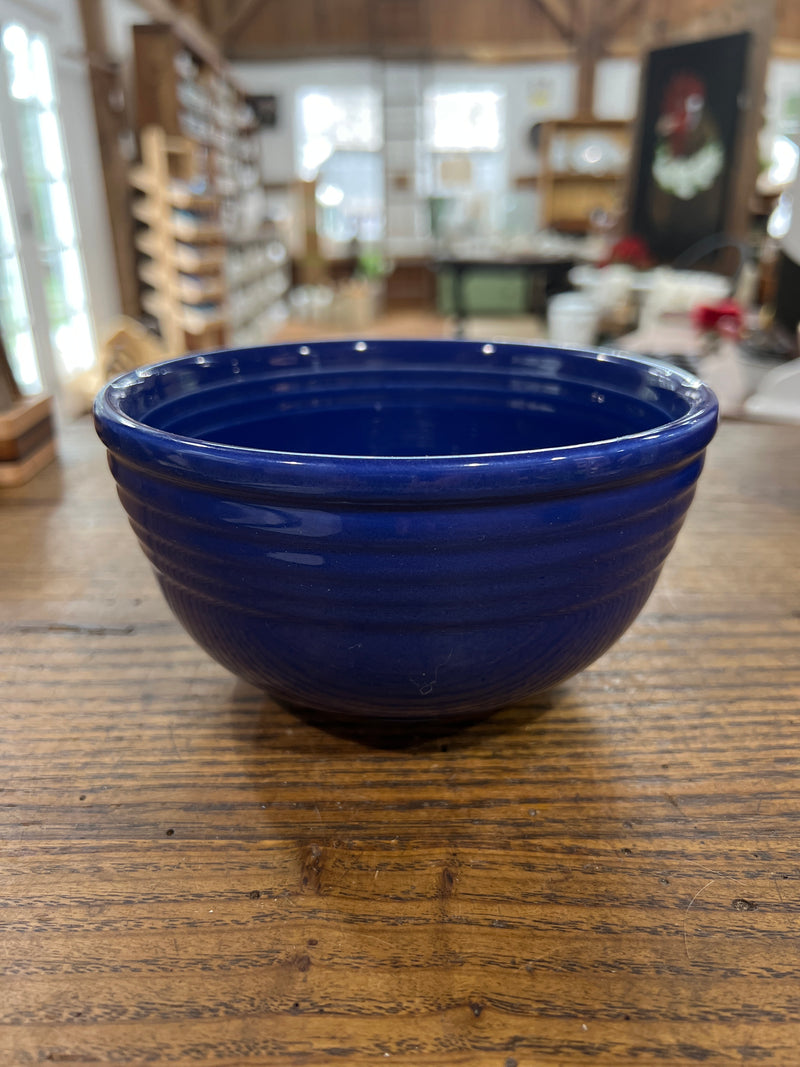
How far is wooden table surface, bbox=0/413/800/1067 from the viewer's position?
0.26 metres

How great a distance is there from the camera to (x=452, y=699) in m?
0.34

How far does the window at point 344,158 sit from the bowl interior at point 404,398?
7271 millimetres

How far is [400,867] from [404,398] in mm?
331

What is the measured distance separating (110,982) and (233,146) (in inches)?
283

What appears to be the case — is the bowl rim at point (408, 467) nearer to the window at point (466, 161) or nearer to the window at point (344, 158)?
the window at point (466, 161)

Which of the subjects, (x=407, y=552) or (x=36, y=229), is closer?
(x=407, y=552)

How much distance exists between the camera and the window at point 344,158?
7.25 metres

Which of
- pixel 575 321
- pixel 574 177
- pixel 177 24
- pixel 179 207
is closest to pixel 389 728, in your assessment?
pixel 575 321

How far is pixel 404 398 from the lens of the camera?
565 millimetres

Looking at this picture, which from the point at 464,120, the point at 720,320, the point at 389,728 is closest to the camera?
the point at 389,728


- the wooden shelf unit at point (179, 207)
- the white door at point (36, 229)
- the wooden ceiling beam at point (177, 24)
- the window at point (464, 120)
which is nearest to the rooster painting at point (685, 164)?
the wooden shelf unit at point (179, 207)

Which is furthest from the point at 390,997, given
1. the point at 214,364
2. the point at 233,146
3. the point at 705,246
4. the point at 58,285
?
the point at 233,146

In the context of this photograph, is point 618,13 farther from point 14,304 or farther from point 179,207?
point 14,304

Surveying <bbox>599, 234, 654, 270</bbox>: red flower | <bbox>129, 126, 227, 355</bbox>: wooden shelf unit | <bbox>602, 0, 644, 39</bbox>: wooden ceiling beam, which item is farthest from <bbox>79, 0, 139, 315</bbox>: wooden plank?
<bbox>602, 0, 644, 39</bbox>: wooden ceiling beam
